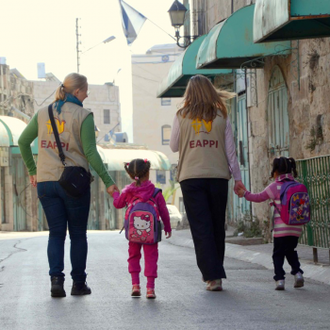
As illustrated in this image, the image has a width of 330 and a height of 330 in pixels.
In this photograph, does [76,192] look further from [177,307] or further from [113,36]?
[113,36]

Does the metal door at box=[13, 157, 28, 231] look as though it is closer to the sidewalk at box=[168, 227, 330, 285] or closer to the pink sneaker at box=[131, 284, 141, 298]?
the sidewalk at box=[168, 227, 330, 285]

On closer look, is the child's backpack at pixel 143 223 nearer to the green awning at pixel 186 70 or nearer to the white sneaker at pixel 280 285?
the white sneaker at pixel 280 285

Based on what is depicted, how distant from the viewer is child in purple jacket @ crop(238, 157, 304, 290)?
248 inches

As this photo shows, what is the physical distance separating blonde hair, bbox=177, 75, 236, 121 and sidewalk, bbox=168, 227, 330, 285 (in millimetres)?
1892

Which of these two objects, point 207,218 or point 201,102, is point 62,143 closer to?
point 201,102

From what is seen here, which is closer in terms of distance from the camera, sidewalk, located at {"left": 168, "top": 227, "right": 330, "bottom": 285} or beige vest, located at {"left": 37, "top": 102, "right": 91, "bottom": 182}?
beige vest, located at {"left": 37, "top": 102, "right": 91, "bottom": 182}

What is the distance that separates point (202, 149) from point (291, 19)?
194cm

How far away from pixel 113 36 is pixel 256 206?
115 ft

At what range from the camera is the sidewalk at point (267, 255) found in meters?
7.23

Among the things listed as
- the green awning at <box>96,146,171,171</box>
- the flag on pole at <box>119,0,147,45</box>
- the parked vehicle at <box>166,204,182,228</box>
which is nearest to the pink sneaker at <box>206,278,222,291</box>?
the flag on pole at <box>119,0,147,45</box>

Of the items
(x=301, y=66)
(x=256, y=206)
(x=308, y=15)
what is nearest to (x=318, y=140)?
(x=301, y=66)

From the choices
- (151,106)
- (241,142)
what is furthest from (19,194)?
(151,106)

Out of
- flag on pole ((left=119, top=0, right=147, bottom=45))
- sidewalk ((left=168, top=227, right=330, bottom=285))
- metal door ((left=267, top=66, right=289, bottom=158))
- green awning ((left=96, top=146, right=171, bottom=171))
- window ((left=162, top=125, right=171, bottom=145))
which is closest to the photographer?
sidewalk ((left=168, top=227, right=330, bottom=285))

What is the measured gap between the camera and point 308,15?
7.31 metres
